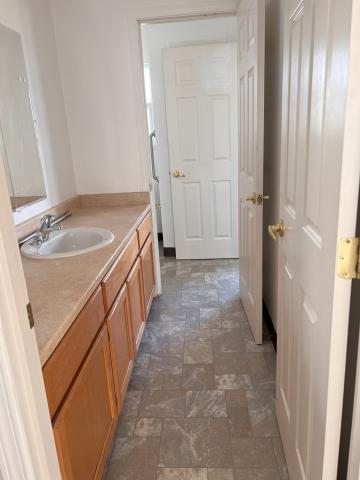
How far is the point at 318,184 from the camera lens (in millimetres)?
922

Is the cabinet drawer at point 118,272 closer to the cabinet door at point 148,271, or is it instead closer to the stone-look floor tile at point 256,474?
the cabinet door at point 148,271

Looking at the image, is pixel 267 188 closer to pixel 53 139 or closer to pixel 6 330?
pixel 53 139

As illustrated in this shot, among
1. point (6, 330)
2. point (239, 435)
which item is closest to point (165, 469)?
point (239, 435)

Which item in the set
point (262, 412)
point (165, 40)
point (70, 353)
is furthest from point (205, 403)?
point (165, 40)

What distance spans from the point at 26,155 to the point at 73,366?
1334 mm

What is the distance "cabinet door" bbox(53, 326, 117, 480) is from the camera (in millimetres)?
1023

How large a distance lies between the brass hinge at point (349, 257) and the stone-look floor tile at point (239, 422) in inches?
47.1

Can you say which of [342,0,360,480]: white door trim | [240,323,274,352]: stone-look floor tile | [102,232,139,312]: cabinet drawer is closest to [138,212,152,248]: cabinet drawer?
[102,232,139,312]: cabinet drawer

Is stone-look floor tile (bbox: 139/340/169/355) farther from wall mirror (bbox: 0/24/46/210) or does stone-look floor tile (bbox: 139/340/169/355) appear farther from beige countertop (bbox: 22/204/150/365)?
wall mirror (bbox: 0/24/46/210)

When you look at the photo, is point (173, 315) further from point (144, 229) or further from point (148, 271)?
point (144, 229)

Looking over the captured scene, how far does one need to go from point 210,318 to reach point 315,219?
184 cm

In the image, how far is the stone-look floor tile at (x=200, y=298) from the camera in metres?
2.90

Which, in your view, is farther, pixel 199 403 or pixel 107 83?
pixel 107 83

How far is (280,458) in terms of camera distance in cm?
151
